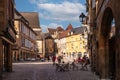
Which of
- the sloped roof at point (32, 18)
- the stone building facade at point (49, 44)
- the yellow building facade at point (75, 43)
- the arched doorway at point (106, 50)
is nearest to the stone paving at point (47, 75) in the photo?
the arched doorway at point (106, 50)

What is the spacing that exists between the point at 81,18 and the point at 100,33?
5472mm

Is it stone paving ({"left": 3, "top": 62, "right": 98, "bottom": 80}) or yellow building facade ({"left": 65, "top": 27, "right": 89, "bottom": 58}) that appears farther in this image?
yellow building facade ({"left": 65, "top": 27, "right": 89, "bottom": 58})

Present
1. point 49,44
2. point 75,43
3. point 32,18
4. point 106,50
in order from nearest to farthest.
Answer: point 106,50, point 75,43, point 32,18, point 49,44

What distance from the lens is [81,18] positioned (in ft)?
93.8

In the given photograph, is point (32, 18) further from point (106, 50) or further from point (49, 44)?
point (106, 50)

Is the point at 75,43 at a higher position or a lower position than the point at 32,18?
lower

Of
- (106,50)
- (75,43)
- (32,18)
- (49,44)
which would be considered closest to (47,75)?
(106,50)

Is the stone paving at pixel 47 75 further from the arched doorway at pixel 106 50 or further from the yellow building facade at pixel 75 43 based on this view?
the yellow building facade at pixel 75 43

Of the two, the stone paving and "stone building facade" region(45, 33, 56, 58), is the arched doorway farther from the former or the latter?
"stone building facade" region(45, 33, 56, 58)

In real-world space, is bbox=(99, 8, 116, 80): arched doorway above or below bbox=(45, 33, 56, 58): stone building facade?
below

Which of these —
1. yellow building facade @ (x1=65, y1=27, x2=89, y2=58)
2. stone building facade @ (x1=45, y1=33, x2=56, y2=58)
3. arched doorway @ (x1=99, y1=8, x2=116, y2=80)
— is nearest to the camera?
arched doorway @ (x1=99, y1=8, x2=116, y2=80)

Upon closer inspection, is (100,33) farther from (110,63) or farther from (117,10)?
(117,10)

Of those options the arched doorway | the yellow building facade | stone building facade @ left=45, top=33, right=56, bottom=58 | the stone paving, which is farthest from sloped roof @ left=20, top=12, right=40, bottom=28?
the arched doorway

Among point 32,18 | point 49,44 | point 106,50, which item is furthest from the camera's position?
point 49,44
